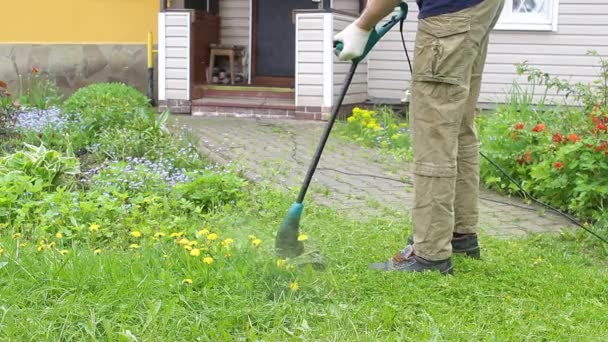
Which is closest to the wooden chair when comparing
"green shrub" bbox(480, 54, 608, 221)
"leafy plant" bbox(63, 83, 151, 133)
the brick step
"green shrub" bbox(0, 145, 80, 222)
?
the brick step

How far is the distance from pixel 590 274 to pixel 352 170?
10.4ft

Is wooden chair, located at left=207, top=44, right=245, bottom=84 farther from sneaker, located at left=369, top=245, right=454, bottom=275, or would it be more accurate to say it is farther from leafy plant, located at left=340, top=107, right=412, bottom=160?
sneaker, located at left=369, top=245, right=454, bottom=275

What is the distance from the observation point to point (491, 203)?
19.2 feet

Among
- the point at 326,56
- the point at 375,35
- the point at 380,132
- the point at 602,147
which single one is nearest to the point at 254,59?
the point at 326,56

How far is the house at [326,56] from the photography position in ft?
34.1

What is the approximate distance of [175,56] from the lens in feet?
36.1

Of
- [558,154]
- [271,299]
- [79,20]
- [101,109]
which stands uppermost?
[79,20]

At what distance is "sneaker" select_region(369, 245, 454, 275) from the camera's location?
383 centimetres

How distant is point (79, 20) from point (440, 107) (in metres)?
9.48

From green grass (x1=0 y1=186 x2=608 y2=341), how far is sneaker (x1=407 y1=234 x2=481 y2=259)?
0.48 feet

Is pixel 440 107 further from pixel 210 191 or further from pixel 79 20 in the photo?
pixel 79 20

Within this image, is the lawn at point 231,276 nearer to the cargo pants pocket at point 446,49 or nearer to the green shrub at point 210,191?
the green shrub at point 210,191

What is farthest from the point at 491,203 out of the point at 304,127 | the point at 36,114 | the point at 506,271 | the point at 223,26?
the point at 223,26

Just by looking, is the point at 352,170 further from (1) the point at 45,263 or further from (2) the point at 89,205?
(1) the point at 45,263
